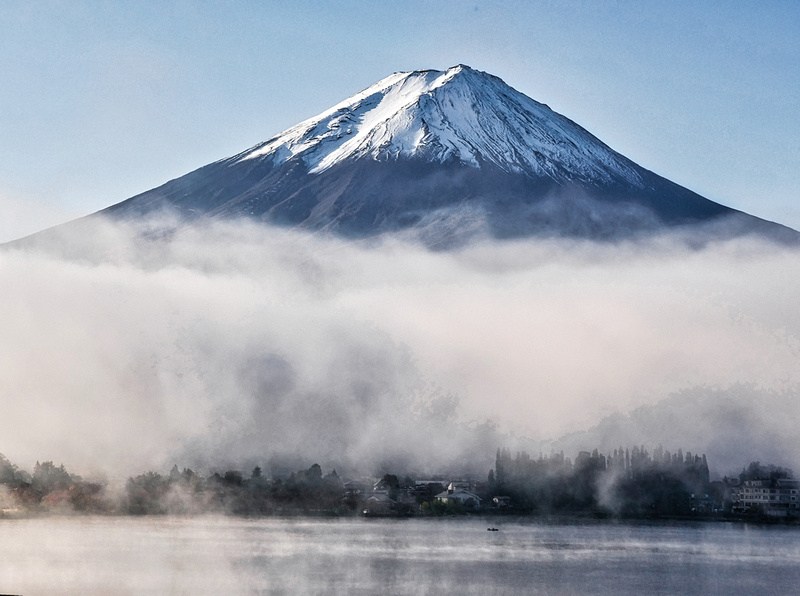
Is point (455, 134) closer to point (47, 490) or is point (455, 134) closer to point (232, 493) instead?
point (232, 493)

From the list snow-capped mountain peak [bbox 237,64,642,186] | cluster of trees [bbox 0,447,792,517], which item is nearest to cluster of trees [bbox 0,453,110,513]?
cluster of trees [bbox 0,447,792,517]

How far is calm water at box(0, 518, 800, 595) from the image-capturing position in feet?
104

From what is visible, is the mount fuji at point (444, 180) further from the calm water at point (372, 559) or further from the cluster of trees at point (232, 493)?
the calm water at point (372, 559)

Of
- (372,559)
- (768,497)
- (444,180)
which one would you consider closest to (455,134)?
(444,180)

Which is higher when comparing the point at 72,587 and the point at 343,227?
the point at 343,227

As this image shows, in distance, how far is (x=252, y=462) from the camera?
62.6 m

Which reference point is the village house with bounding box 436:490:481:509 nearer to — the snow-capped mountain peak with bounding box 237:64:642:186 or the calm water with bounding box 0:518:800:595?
the calm water with bounding box 0:518:800:595

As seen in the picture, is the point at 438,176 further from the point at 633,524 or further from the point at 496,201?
the point at 633,524

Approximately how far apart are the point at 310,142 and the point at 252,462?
4828 cm

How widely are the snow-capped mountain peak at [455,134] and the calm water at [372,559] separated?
170 feet

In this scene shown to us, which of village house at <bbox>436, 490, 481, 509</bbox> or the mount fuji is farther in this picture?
the mount fuji

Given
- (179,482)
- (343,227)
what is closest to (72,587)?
(179,482)

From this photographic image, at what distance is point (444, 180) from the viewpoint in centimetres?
9712

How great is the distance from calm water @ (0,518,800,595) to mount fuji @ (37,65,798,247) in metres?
45.3
